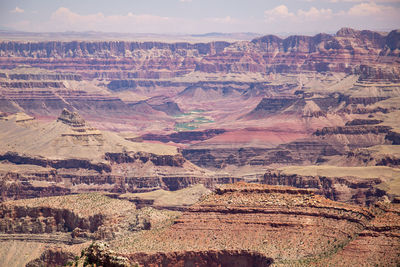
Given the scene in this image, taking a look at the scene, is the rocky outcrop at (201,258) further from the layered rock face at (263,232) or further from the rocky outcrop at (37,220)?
the rocky outcrop at (37,220)

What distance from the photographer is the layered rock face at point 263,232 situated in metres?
74.6

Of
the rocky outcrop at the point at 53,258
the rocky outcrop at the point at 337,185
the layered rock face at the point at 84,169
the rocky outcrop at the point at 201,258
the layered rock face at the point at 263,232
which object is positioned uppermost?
the layered rock face at the point at 263,232

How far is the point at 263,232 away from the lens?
80438 millimetres

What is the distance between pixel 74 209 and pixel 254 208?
31.4 m

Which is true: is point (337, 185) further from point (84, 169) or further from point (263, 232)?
point (263, 232)

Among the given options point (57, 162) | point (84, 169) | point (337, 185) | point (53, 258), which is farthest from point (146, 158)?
point (53, 258)

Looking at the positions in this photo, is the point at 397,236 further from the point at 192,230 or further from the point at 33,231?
the point at 33,231

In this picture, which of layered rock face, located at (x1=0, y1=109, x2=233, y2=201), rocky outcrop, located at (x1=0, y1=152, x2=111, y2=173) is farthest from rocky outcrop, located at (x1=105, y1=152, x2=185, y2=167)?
rocky outcrop, located at (x1=0, y1=152, x2=111, y2=173)

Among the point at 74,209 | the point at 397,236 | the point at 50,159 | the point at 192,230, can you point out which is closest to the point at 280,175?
the point at 50,159

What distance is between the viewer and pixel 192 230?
274ft

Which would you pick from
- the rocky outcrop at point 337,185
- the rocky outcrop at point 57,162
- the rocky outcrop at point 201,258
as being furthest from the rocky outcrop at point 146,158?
the rocky outcrop at point 201,258

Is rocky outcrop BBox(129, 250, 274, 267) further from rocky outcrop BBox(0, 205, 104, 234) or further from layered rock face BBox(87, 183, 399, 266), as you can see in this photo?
rocky outcrop BBox(0, 205, 104, 234)

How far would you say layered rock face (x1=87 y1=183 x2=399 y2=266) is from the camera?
2936 inches

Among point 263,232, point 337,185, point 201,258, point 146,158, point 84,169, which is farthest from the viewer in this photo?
point 146,158
